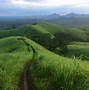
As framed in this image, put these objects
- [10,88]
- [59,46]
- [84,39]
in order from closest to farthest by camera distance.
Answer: [10,88]
[59,46]
[84,39]

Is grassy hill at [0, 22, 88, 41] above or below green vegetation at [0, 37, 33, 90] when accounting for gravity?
below

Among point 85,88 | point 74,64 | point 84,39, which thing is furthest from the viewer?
point 84,39

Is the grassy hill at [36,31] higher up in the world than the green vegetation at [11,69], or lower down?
lower down

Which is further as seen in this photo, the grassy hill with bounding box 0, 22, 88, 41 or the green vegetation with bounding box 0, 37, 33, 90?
the grassy hill with bounding box 0, 22, 88, 41

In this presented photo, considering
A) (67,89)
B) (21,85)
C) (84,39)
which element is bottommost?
(84,39)

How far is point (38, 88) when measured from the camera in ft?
51.2

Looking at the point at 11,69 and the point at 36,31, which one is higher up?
the point at 11,69

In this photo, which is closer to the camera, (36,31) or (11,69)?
(11,69)

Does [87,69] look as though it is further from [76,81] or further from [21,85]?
[21,85]

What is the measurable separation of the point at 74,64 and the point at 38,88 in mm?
2752

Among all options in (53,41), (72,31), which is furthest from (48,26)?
(53,41)

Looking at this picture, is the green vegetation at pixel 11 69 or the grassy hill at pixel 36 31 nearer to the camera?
the green vegetation at pixel 11 69

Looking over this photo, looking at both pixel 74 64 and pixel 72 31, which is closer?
pixel 74 64

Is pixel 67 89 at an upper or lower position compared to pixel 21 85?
upper
